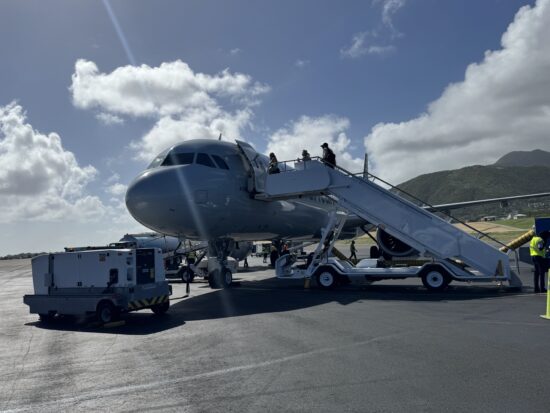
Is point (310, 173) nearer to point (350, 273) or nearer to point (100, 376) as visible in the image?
point (350, 273)

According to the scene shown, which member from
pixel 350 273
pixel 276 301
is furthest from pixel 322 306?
pixel 350 273

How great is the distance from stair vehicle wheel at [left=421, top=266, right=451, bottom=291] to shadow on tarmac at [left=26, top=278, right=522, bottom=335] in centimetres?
29

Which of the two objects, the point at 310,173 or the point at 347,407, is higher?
the point at 310,173

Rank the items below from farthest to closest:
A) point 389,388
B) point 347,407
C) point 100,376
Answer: point 100,376 < point 389,388 < point 347,407

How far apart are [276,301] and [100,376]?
8.32m

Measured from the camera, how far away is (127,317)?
43.4ft

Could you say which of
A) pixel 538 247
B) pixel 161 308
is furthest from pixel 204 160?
pixel 538 247

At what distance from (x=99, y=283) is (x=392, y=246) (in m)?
12.5

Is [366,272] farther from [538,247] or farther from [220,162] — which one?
[220,162]

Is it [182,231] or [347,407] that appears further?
[182,231]

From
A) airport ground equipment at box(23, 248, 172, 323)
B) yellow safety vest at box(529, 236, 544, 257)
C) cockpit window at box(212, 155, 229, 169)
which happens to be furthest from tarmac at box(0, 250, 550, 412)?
cockpit window at box(212, 155, 229, 169)

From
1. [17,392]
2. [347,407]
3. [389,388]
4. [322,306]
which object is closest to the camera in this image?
[347,407]

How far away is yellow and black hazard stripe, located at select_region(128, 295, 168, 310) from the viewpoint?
1198cm

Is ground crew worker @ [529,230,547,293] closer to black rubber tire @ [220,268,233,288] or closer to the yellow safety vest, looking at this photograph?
the yellow safety vest
